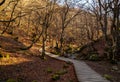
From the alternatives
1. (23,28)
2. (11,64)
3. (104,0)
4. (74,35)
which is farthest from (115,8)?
(74,35)

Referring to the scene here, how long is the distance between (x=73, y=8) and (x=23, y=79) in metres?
26.0

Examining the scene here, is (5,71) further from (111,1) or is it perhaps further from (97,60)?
(97,60)

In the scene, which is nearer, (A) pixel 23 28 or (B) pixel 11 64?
(B) pixel 11 64

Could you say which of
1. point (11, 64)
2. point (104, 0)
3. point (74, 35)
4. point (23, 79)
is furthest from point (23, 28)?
point (23, 79)

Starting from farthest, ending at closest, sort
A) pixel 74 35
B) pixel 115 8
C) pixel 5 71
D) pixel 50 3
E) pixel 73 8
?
1. pixel 74 35
2. pixel 73 8
3. pixel 50 3
4. pixel 115 8
5. pixel 5 71

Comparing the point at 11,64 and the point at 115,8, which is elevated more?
the point at 115,8

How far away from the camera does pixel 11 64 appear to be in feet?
66.1

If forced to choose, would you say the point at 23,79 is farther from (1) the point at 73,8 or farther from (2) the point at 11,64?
(1) the point at 73,8

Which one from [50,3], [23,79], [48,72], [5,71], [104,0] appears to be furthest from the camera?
[50,3]

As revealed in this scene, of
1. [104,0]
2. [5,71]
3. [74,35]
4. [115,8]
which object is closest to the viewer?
[5,71]

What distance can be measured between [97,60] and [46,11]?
9360 millimetres

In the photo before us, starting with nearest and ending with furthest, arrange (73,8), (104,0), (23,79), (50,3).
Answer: (23,79)
(104,0)
(50,3)
(73,8)

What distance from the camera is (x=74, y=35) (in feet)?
235

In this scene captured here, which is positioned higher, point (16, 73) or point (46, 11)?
point (46, 11)
